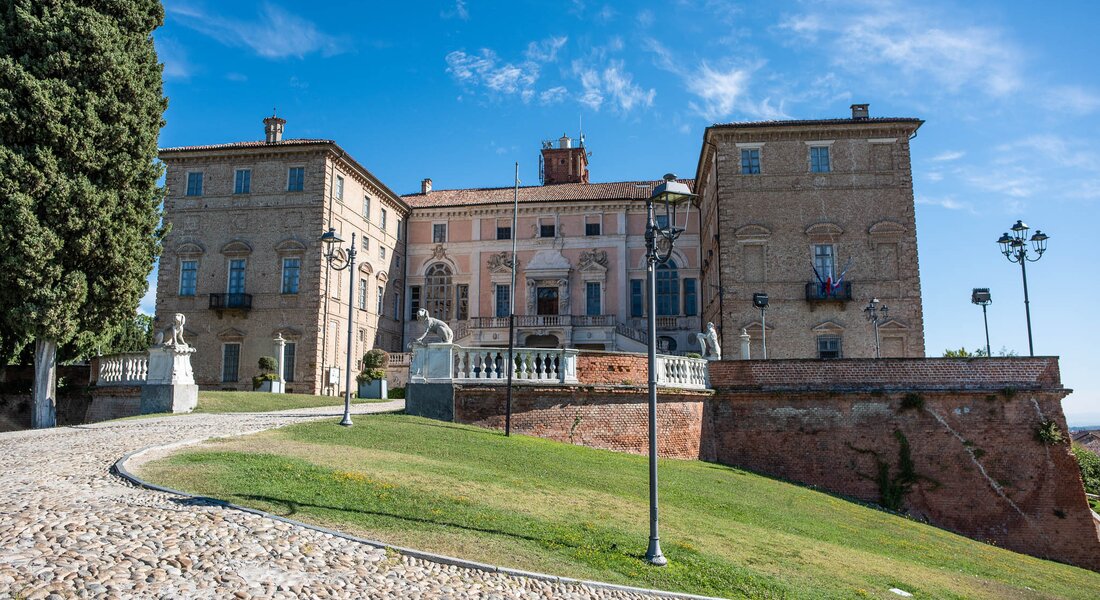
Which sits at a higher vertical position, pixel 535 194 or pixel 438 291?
pixel 535 194

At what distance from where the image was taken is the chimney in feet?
133

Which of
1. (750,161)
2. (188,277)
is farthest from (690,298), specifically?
(188,277)

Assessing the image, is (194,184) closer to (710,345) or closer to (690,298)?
(690,298)

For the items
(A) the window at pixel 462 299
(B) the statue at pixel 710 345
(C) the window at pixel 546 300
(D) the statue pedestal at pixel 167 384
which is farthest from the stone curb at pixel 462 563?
(A) the window at pixel 462 299

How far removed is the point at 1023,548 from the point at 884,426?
16.2 feet

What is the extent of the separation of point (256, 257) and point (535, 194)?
16.6 m

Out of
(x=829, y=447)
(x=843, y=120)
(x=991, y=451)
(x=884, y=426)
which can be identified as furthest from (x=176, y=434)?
(x=843, y=120)

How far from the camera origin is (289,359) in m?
37.3

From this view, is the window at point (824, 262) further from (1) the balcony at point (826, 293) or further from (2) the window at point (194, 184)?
(2) the window at point (194, 184)

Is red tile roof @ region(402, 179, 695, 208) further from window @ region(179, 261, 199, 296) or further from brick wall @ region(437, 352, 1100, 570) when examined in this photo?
brick wall @ region(437, 352, 1100, 570)

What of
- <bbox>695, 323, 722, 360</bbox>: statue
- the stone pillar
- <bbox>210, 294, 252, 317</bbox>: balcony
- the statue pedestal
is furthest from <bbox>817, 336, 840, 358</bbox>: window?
<bbox>210, 294, 252, 317</bbox>: balcony

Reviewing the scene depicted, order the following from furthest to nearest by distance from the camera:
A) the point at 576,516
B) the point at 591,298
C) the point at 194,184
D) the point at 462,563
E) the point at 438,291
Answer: the point at 438,291, the point at 591,298, the point at 194,184, the point at 576,516, the point at 462,563

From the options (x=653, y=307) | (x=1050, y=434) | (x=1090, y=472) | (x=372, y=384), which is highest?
(x=653, y=307)

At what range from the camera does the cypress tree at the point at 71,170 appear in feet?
65.5
